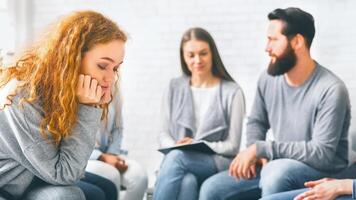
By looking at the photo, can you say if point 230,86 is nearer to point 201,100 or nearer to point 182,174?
point 201,100

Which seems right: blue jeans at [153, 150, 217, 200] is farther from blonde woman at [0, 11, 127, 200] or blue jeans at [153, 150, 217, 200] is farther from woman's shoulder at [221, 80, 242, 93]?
blonde woman at [0, 11, 127, 200]

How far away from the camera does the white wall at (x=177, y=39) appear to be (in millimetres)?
2883

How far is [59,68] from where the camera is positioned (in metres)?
1.73

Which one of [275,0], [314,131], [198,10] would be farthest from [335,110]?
[198,10]

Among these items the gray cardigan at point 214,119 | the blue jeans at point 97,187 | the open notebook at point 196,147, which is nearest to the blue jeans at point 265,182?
the open notebook at point 196,147

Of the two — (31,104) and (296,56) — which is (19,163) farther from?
(296,56)

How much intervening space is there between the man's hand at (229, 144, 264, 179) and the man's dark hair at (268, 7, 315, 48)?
57 centimetres

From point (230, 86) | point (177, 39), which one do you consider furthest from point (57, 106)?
point (177, 39)

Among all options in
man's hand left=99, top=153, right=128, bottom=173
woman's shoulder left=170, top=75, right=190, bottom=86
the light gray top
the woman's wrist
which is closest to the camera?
the woman's wrist

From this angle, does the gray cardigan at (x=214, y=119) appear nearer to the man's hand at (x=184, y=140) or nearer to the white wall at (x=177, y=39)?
the man's hand at (x=184, y=140)

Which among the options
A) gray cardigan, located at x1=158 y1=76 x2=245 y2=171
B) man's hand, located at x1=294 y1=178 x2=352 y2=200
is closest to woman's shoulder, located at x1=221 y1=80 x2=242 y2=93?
gray cardigan, located at x1=158 y1=76 x2=245 y2=171

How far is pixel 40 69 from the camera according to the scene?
1.72 meters

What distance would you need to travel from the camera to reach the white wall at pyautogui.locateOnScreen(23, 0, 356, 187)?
2.88 meters

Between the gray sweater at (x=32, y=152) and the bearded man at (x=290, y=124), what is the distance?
82 cm
